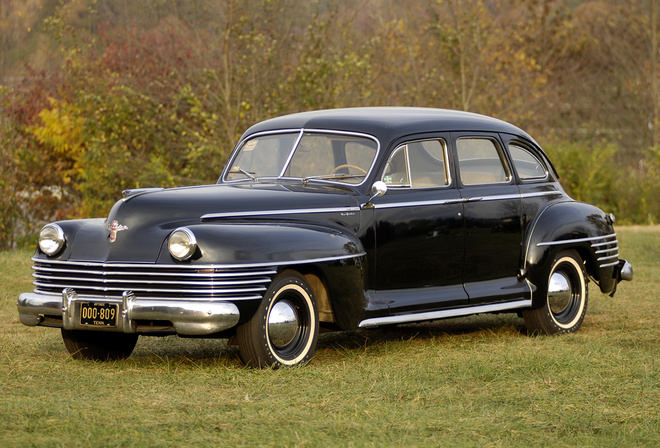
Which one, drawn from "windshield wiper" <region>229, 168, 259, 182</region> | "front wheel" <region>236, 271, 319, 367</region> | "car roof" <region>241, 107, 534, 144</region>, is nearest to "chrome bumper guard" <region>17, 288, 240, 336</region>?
"front wheel" <region>236, 271, 319, 367</region>

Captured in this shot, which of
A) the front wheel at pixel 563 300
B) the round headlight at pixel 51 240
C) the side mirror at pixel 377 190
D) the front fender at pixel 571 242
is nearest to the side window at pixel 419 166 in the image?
the side mirror at pixel 377 190

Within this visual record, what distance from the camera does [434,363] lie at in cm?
669

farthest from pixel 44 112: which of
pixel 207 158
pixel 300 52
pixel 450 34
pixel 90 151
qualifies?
pixel 450 34

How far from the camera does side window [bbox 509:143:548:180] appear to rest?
8461 mm

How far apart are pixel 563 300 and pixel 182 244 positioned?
3764mm

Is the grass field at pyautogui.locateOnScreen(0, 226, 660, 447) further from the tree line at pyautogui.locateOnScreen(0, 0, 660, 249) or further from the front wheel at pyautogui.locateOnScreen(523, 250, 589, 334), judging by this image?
the tree line at pyautogui.locateOnScreen(0, 0, 660, 249)

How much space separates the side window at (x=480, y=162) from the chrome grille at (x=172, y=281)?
2.33 metres

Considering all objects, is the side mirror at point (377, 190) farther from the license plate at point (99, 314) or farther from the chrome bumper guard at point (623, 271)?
the chrome bumper guard at point (623, 271)

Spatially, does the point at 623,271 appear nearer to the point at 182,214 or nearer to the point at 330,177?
the point at 330,177

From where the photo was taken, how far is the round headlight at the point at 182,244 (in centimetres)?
602

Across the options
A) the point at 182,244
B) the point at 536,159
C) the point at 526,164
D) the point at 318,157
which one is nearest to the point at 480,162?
the point at 526,164

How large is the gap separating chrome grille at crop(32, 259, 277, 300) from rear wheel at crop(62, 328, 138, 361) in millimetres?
566

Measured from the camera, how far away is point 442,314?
7.43 metres

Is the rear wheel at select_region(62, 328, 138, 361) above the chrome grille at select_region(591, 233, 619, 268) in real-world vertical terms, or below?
below
